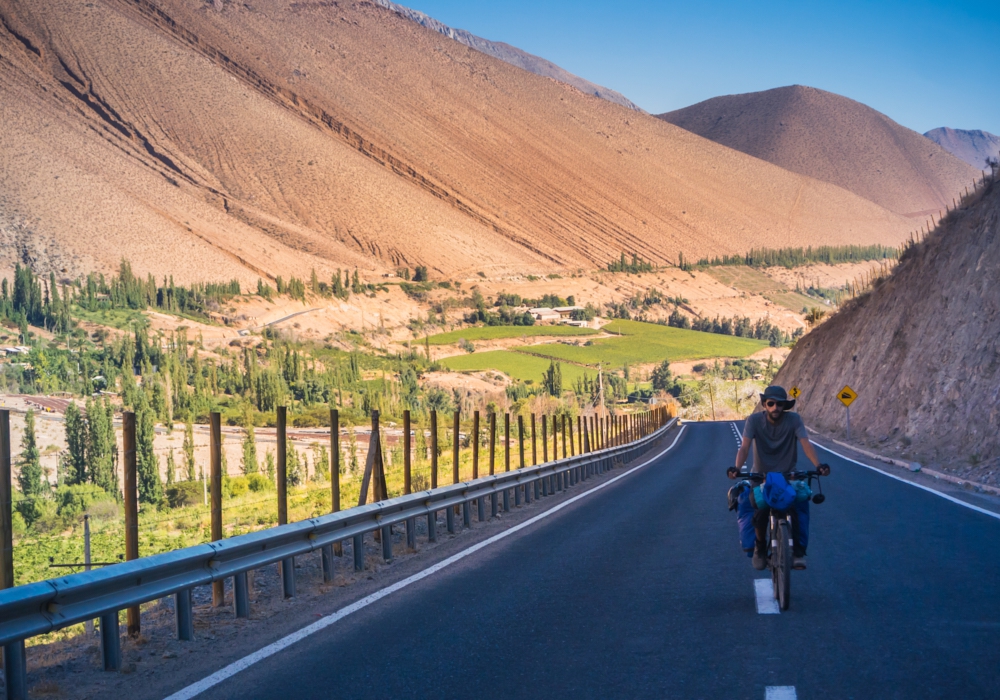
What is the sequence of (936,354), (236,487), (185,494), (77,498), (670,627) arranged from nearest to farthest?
1. (670,627)
2. (936,354)
3. (77,498)
4. (236,487)
5. (185,494)

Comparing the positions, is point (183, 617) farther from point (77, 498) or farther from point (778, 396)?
point (77, 498)

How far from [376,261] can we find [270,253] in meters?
21.7

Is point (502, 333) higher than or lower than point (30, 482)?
higher

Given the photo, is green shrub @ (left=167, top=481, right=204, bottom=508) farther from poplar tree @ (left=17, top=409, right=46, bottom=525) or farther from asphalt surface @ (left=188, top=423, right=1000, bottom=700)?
asphalt surface @ (left=188, top=423, right=1000, bottom=700)

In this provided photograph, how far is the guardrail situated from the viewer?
5.90 metres

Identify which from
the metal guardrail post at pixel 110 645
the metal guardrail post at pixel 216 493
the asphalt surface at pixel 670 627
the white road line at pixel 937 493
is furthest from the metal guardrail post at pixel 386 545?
the white road line at pixel 937 493

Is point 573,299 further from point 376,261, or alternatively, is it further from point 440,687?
point 440,687

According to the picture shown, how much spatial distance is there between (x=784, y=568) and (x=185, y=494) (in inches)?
2655

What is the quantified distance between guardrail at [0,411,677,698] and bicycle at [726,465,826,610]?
155 inches

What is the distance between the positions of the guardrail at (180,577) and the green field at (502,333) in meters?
156

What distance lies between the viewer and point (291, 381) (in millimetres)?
135875

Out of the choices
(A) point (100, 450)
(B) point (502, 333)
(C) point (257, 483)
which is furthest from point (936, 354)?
(B) point (502, 333)

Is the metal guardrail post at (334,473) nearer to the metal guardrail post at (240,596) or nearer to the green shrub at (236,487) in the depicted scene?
the metal guardrail post at (240,596)

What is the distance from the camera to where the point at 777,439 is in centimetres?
852
